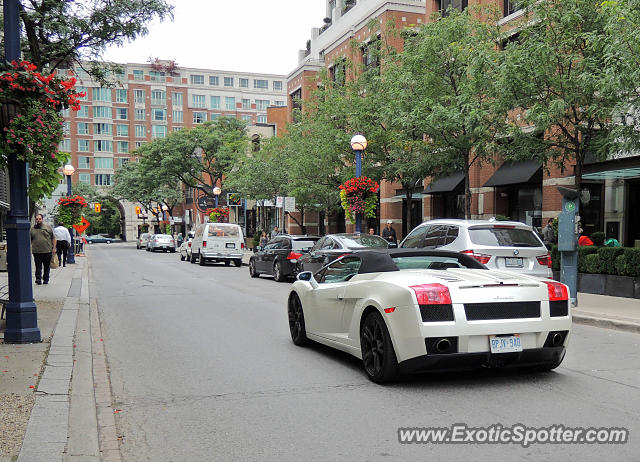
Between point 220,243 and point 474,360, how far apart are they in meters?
25.8

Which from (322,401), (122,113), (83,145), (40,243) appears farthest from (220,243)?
(122,113)

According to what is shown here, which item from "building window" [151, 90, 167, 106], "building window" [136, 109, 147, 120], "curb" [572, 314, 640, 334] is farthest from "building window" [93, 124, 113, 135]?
"curb" [572, 314, 640, 334]

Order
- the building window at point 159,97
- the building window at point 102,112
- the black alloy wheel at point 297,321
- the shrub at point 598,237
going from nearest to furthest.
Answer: the black alloy wheel at point 297,321 < the shrub at point 598,237 < the building window at point 102,112 < the building window at point 159,97

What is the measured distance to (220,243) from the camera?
101ft

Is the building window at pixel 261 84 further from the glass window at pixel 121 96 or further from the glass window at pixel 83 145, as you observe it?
the glass window at pixel 83 145

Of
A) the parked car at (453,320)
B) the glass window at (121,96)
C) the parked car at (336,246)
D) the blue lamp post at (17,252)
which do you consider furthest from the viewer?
the glass window at (121,96)

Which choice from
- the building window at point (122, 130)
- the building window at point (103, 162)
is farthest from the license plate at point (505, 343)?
the building window at point (122, 130)

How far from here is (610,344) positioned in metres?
8.82

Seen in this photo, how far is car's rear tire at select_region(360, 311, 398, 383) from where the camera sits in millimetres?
6078

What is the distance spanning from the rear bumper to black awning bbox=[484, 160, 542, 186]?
1665cm

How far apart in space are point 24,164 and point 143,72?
330 ft

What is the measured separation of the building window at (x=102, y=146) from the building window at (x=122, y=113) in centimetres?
450

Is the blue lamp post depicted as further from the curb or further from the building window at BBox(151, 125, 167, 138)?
the building window at BBox(151, 125, 167, 138)

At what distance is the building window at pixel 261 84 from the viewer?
367ft
